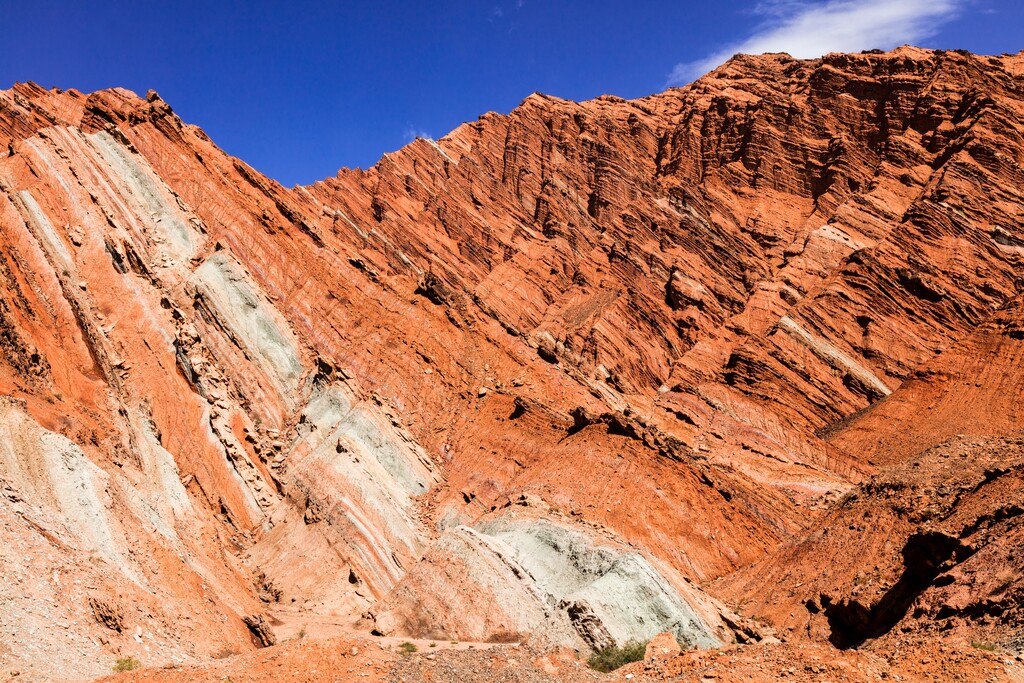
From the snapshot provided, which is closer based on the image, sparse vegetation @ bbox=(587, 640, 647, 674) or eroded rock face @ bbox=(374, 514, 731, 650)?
sparse vegetation @ bbox=(587, 640, 647, 674)

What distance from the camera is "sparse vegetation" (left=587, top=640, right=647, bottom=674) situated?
20922mm

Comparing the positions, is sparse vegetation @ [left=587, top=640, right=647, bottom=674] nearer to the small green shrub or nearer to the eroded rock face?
the eroded rock face

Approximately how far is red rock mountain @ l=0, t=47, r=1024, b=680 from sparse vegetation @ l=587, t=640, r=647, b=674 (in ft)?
1.43

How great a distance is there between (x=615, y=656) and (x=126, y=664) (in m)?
11.8

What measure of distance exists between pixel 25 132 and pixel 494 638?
40.3 meters

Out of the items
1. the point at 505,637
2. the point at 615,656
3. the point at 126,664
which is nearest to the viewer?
the point at 126,664

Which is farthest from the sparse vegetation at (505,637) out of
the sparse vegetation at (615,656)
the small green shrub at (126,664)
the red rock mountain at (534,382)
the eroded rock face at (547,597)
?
the small green shrub at (126,664)

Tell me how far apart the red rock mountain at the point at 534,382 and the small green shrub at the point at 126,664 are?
0.32 m

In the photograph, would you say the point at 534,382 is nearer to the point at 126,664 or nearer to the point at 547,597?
the point at 547,597

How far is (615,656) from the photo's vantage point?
21.4m

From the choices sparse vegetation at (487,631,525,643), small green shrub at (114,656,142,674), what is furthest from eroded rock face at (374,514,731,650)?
small green shrub at (114,656,142,674)

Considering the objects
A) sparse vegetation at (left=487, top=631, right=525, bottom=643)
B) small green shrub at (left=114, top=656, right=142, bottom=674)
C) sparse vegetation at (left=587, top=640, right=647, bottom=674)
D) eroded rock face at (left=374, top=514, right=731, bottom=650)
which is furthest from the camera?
sparse vegetation at (left=487, top=631, right=525, bottom=643)

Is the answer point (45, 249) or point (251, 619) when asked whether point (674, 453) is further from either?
point (45, 249)

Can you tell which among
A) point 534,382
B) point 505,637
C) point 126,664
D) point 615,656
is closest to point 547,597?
point 505,637
